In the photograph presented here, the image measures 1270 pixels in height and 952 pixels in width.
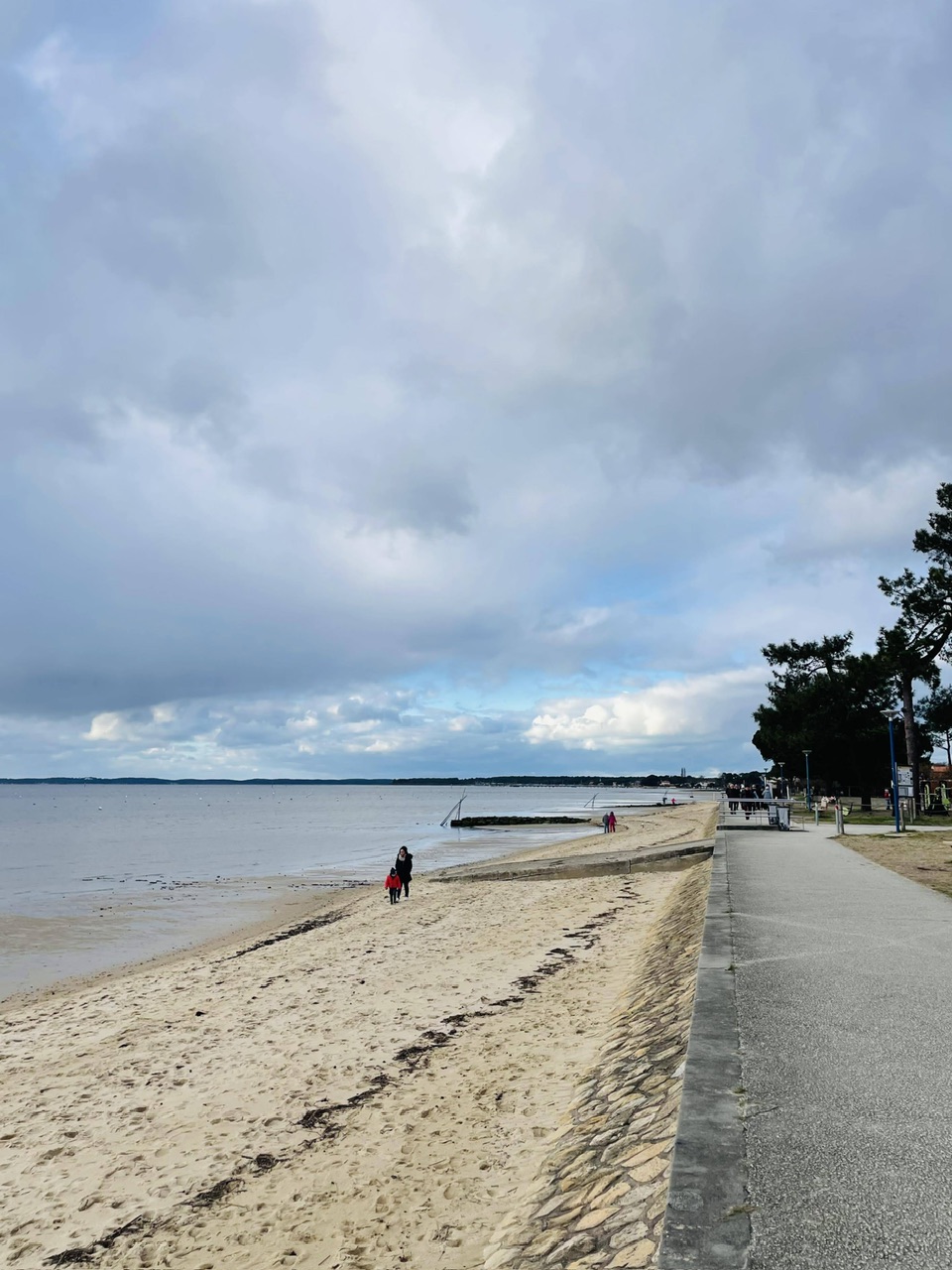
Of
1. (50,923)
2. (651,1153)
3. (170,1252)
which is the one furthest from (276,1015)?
(50,923)

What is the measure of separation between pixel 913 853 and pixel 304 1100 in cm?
1779

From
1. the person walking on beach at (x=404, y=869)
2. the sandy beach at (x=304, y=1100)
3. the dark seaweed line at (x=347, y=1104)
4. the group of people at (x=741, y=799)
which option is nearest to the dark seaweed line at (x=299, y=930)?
the person walking on beach at (x=404, y=869)

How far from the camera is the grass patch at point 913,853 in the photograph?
48.8 ft

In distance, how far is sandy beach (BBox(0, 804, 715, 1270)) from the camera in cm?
534

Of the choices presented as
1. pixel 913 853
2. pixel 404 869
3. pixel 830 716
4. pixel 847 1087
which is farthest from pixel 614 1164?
pixel 830 716

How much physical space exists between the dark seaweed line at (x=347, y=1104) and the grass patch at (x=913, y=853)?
6.39 meters

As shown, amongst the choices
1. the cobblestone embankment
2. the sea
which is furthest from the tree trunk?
the cobblestone embankment

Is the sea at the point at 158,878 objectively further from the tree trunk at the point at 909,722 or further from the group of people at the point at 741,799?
the tree trunk at the point at 909,722

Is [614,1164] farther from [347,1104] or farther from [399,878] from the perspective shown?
[399,878]

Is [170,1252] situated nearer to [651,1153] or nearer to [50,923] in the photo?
[651,1153]

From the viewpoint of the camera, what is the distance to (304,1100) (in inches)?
293

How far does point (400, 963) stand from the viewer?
13.2 metres

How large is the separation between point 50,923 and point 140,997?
12.2 meters

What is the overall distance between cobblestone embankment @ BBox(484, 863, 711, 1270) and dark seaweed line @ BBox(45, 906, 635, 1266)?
1.98 metres
